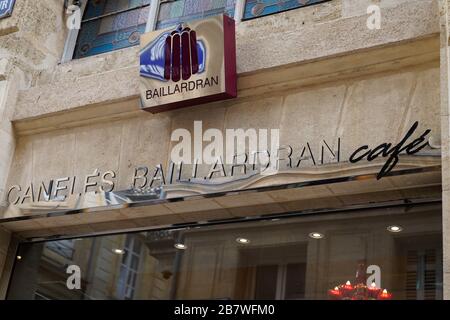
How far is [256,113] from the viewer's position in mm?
8312

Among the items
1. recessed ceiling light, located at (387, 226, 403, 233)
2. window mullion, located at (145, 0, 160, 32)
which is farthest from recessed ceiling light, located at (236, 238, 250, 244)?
window mullion, located at (145, 0, 160, 32)

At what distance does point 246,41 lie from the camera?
8500mm

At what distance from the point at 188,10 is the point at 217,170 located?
2.39 meters

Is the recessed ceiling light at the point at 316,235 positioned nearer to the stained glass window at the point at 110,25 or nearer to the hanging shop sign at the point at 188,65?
the hanging shop sign at the point at 188,65

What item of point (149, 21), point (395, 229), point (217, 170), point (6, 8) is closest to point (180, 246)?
point (217, 170)

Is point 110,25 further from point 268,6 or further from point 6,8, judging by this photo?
point 268,6

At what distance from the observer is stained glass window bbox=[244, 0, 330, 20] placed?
8852 mm

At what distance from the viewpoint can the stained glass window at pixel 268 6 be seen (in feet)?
29.0

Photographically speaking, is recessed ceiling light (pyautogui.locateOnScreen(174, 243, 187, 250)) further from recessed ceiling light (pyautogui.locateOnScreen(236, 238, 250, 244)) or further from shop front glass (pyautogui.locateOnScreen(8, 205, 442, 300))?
recessed ceiling light (pyautogui.locateOnScreen(236, 238, 250, 244))

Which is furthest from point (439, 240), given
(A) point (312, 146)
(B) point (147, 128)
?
(B) point (147, 128)

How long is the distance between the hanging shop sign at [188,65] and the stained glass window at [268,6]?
77 cm

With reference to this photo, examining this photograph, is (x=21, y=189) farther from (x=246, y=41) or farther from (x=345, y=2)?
(x=345, y=2)

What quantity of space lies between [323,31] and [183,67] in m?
1.45

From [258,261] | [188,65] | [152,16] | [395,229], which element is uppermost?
[152,16]
